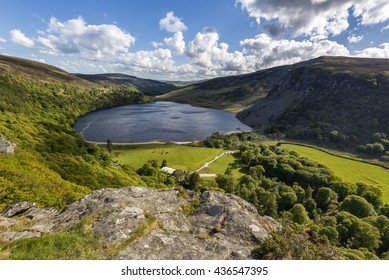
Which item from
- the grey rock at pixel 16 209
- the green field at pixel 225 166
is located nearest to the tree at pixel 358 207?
the green field at pixel 225 166

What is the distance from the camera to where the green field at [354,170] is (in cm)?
9662

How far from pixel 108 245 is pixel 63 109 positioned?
704ft

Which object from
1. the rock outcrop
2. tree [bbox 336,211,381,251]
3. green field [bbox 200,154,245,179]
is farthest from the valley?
the rock outcrop

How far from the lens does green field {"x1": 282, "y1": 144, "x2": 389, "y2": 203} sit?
317ft

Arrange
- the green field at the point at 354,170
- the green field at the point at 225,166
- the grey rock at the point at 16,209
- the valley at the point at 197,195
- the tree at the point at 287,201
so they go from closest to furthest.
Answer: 1. the valley at the point at 197,195
2. the grey rock at the point at 16,209
3. the tree at the point at 287,201
4. the green field at the point at 225,166
5. the green field at the point at 354,170

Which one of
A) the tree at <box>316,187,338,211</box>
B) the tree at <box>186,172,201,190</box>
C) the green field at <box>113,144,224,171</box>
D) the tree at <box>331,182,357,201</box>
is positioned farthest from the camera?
the green field at <box>113,144,224,171</box>

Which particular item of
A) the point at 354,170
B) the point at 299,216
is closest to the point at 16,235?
the point at 299,216

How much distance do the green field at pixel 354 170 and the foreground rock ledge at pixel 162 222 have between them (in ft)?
293

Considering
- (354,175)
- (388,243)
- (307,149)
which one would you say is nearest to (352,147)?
(307,149)

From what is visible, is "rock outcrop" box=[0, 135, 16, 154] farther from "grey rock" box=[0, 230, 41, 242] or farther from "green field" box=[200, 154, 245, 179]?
"green field" box=[200, 154, 245, 179]

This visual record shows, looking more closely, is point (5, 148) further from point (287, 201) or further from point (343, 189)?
point (343, 189)

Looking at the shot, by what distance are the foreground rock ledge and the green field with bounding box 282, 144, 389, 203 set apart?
89323mm

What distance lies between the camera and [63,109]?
19962 cm

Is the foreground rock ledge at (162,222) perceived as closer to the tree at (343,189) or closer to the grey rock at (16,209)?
the grey rock at (16,209)
